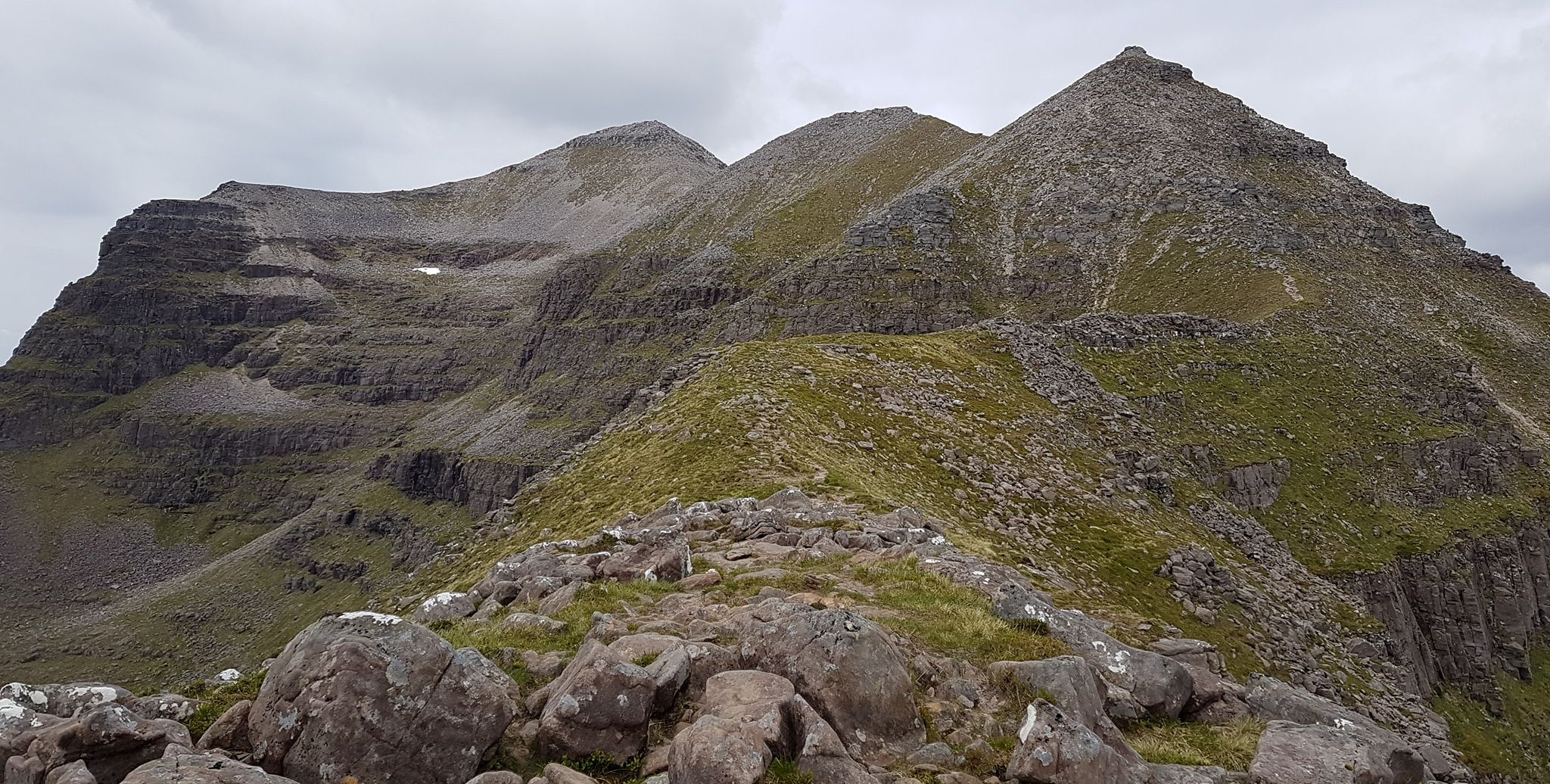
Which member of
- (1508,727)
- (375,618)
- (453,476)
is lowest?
(1508,727)

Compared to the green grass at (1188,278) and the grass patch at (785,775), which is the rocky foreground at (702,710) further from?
the green grass at (1188,278)

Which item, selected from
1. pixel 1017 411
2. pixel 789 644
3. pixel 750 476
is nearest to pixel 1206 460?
pixel 1017 411

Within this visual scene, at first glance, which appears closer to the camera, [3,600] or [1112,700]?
[1112,700]

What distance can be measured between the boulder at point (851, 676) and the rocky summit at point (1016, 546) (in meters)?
0.05

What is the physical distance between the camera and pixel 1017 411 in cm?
3738

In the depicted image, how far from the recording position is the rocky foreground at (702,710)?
26.0 ft

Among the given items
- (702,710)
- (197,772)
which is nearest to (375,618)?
(197,772)

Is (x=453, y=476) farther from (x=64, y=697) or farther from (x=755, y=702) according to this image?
(x=755, y=702)

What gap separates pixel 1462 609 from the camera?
41031 mm

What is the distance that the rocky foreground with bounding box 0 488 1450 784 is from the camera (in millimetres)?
7910

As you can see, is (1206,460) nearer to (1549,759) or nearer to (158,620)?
(1549,759)

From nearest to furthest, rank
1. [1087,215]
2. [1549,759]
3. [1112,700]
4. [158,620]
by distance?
[1112,700] → [1549,759] → [1087,215] → [158,620]

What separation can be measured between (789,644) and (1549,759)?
51466mm

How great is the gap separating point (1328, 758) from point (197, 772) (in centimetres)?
1371
